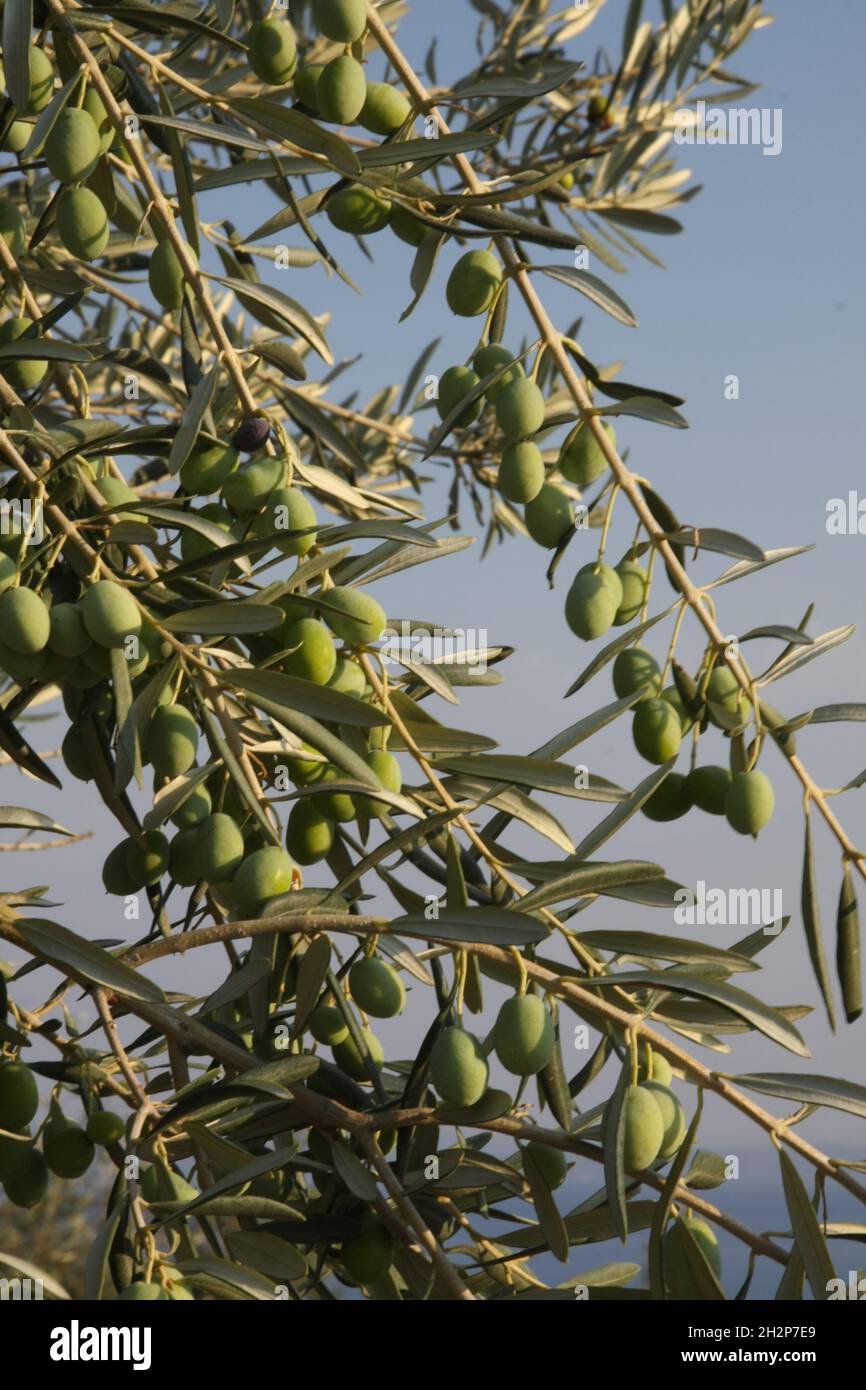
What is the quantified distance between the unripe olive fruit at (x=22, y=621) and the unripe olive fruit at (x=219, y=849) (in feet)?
0.71

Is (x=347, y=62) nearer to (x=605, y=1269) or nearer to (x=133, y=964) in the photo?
(x=133, y=964)

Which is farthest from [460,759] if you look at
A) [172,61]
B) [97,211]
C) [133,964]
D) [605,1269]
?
[172,61]

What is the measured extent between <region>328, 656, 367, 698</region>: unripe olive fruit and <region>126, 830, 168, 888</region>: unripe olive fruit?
9.9 inches

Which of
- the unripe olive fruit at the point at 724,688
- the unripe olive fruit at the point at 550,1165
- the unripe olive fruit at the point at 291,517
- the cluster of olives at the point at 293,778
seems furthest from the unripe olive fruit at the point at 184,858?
the unripe olive fruit at the point at 724,688

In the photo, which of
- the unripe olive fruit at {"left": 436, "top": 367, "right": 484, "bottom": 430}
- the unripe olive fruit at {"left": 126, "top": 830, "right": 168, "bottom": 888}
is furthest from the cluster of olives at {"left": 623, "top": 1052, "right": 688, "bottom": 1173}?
the unripe olive fruit at {"left": 436, "top": 367, "right": 484, "bottom": 430}

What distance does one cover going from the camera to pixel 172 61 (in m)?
1.54

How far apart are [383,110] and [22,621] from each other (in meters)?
0.58

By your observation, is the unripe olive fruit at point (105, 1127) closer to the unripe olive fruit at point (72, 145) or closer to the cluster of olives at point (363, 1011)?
the cluster of olives at point (363, 1011)

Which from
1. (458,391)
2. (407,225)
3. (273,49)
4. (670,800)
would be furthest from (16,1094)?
(273,49)

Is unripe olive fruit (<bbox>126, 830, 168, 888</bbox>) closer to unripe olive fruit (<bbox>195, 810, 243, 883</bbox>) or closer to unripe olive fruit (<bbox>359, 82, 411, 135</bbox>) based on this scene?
unripe olive fruit (<bbox>195, 810, 243, 883</bbox>)

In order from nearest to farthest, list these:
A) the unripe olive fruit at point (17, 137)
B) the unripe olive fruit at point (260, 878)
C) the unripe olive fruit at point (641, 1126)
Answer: the unripe olive fruit at point (641, 1126) → the unripe olive fruit at point (260, 878) → the unripe olive fruit at point (17, 137)

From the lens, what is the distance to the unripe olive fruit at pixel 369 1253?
51.9 inches

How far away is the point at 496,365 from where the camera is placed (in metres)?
1.38

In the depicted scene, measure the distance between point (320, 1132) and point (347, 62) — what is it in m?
0.94
